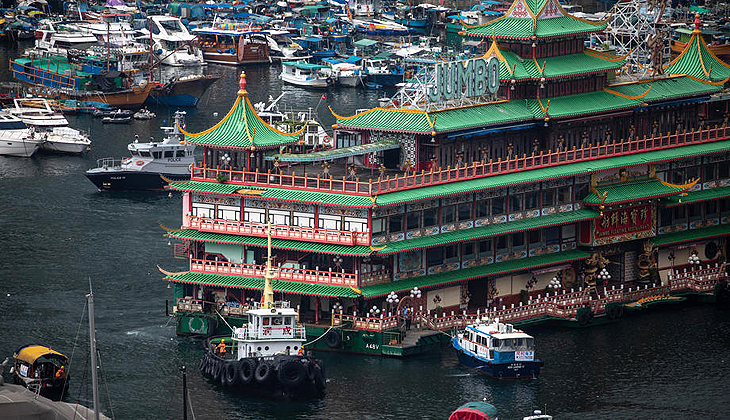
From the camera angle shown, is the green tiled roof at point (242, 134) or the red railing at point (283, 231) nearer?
the red railing at point (283, 231)

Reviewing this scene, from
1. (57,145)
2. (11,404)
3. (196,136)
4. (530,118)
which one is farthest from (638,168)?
(57,145)

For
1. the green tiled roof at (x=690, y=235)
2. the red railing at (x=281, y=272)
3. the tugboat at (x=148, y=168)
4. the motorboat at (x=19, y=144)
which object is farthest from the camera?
the motorboat at (x=19, y=144)

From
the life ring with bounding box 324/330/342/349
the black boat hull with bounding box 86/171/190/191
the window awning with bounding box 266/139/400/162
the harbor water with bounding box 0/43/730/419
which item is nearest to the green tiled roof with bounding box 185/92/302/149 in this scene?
the window awning with bounding box 266/139/400/162

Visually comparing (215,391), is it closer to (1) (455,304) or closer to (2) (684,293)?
(1) (455,304)

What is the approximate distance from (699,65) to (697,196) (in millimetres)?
18422

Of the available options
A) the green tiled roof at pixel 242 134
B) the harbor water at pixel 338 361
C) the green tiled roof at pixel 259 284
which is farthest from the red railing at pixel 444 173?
the harbor water at pixel 338 361

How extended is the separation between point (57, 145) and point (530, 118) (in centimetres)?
7613

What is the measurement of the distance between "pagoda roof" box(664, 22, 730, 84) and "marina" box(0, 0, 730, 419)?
0.82 meters

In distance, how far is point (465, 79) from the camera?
452ft

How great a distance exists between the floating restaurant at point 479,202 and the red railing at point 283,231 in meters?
0.15

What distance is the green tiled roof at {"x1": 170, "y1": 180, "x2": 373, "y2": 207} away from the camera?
126 meters

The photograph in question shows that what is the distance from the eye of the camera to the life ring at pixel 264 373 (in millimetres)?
114562

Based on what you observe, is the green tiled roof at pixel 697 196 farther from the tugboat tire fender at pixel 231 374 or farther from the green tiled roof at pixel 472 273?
the tugboat tire fender at pixel 231 374

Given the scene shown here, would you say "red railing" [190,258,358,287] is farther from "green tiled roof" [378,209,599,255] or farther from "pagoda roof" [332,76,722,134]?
"pagoda roof" [332,76,722,134]
